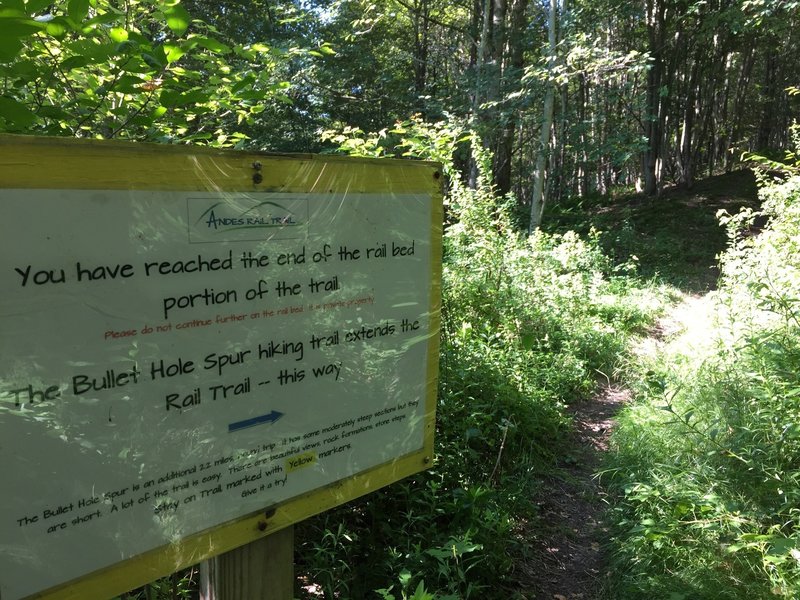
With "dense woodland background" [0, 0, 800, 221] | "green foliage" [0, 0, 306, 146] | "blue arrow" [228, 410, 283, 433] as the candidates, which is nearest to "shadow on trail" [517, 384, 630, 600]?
"blue arrow" [228, 410, 283, 433]

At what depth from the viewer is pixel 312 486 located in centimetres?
159

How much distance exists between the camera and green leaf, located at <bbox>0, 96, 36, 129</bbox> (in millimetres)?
1536

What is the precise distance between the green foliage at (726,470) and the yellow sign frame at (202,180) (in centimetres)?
173

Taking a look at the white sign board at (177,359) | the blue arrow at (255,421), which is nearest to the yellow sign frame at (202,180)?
the white sign board at (177,359)

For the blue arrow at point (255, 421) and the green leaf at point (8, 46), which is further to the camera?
the blue arrow at point (255, 421)

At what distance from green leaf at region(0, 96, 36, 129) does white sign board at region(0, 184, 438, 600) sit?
0.71m

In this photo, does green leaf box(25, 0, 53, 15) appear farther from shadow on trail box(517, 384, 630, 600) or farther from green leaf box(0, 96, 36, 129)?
shadow on trail box(517, 384, 630, 600)

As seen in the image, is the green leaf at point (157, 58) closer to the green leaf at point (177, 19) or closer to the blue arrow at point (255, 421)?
the green leaf at point (177, 19)

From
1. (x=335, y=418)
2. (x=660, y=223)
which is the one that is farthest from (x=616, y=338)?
(x=660, y=223)

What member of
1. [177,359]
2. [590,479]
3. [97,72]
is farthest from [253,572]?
[590,479]

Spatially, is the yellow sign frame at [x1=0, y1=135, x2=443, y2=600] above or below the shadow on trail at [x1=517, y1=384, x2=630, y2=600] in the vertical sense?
above

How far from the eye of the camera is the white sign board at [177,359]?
1088mm

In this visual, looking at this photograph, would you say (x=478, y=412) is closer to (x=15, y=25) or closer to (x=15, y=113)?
(x=15, y=113)

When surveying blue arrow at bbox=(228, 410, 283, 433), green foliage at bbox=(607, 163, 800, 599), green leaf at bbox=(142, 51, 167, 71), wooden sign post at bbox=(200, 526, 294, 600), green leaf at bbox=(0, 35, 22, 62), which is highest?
green leaf at bbox=(142, 51, 167, 71)
